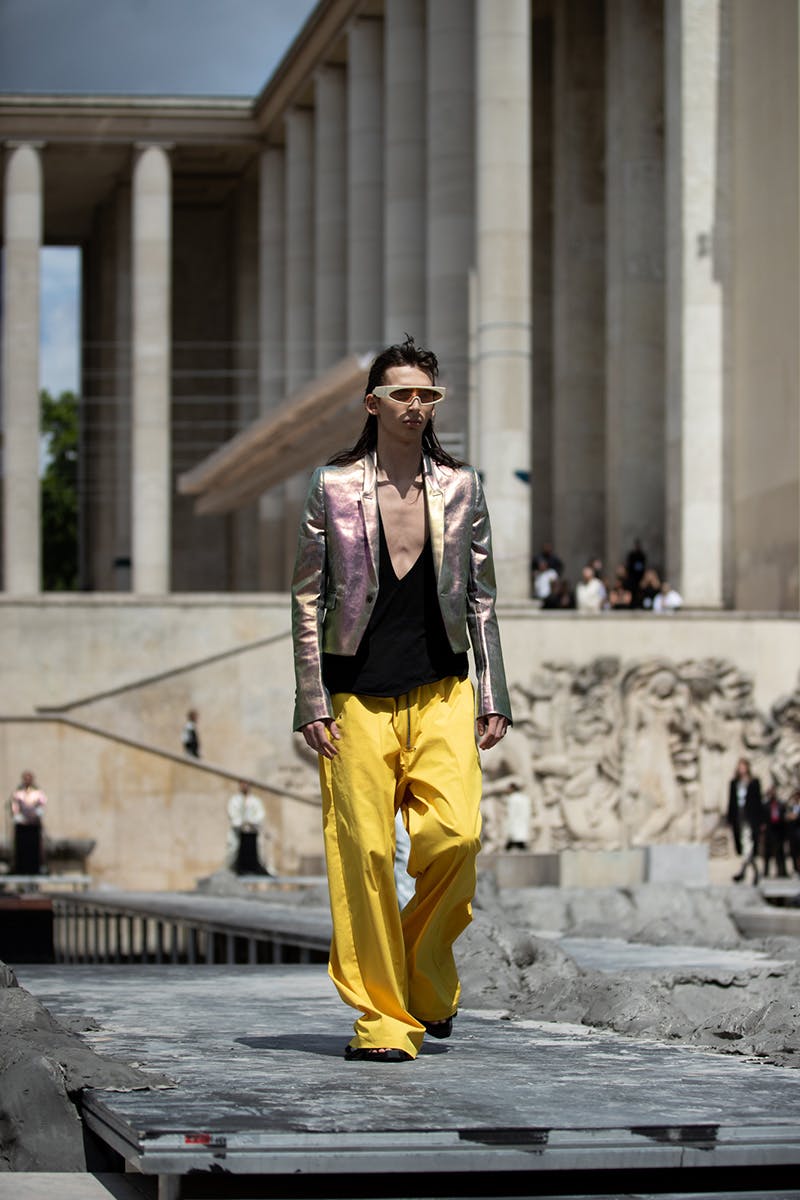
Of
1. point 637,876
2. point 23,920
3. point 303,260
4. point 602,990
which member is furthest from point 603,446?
point 602,990

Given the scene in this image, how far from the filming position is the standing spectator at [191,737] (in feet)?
106

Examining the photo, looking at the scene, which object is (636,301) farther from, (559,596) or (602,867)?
(602,867)

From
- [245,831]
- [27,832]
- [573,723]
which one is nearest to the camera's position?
[27,832]

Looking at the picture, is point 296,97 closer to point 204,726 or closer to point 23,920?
point 204,726

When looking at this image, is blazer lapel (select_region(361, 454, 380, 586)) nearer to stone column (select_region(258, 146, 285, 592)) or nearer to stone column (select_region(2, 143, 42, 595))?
stone column (select_region(2, 143, 42, 595))

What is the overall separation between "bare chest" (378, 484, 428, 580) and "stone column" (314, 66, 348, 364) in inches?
1896

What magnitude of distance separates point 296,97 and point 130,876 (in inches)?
1212

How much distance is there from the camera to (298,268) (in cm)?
5872

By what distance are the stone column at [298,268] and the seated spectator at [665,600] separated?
2023 cm

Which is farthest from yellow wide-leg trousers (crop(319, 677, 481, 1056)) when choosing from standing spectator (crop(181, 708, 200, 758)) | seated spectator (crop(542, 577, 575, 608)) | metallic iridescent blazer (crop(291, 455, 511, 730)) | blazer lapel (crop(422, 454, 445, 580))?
seated spectator (crop(542, 577, 575, 608))

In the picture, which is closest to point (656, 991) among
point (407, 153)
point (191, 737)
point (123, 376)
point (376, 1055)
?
point (376, 1055)

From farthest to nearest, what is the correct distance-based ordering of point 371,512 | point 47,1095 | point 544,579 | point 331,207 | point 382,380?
point 331,207, point 544,579, point 382,380, point 371,512, point 47,1095

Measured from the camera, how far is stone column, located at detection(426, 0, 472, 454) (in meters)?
45.7

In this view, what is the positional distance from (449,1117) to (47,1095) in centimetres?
105
